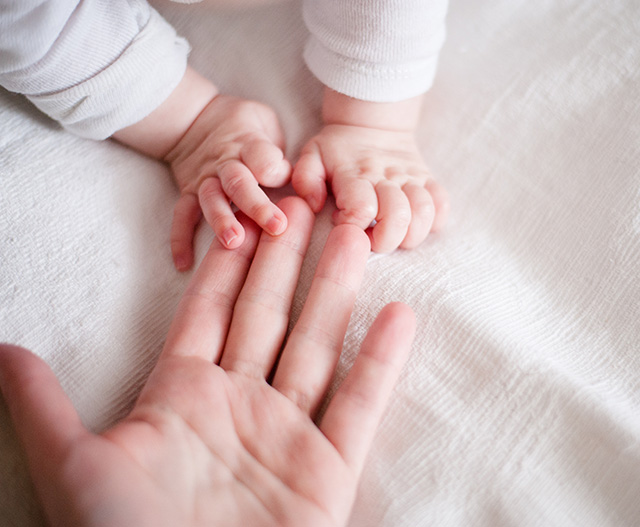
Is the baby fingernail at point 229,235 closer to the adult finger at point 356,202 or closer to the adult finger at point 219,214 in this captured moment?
the adult finger at point 219,214

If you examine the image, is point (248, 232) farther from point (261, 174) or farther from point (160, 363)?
point (160, 363)

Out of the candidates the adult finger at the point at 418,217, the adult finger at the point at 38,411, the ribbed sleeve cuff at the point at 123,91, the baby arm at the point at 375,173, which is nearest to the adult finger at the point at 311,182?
the baby arm at the point at 375,173

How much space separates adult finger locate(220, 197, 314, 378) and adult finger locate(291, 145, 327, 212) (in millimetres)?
19

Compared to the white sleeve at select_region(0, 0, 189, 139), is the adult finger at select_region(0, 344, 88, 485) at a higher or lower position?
lower

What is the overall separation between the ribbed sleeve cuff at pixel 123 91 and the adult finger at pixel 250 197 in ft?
0.50

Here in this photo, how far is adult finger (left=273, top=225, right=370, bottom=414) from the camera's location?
0.47 m

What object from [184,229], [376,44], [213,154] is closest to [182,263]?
[184,229]

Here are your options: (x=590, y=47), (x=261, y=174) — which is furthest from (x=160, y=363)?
(x=590, y=47)

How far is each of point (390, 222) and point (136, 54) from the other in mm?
385

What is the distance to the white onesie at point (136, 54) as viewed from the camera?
554 mm

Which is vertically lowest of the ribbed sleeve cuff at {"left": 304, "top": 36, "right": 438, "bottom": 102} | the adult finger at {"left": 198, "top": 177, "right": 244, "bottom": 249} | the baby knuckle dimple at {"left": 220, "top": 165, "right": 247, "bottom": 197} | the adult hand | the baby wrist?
the adult hand

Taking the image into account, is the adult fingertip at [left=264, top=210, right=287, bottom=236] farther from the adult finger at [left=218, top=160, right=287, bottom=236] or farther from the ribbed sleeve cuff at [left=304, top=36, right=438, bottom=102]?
the ribbed sleeve cuff at [left=304, top=36, right=438, bottom=102]

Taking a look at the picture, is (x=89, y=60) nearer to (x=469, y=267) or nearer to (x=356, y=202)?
(x=356, y=202)

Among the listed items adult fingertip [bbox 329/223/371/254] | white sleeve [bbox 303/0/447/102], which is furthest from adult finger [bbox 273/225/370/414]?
white sleeve [bbox 303/0/447/102]
